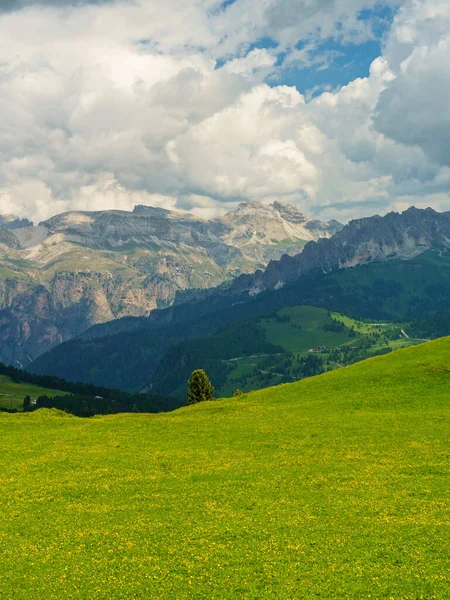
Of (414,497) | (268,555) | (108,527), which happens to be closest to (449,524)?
(414,497)

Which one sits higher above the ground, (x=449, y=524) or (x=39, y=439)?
(x=39, y=439)

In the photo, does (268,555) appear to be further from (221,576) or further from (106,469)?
(106,469)

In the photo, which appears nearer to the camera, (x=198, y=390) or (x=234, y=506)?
(x=234, y=506)

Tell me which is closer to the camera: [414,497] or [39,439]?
[414,497]

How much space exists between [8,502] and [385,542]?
32.3 metres

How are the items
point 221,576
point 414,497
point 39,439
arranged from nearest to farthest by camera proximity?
point 221,576 < point 414,497 < point 39,439

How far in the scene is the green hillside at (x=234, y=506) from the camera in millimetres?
31109

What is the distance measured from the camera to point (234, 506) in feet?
138

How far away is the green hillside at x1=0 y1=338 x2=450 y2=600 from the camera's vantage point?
31.1m

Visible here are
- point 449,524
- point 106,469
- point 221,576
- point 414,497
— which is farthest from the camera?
point 106,469

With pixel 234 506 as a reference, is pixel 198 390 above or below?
above

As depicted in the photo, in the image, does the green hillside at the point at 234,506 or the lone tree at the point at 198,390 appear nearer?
the green hillside at the point at 234,506

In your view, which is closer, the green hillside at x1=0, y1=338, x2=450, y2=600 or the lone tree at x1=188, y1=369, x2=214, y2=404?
the green hillside at x1=0, y1=338, x2=450, y2=600

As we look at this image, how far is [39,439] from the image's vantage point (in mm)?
67438
